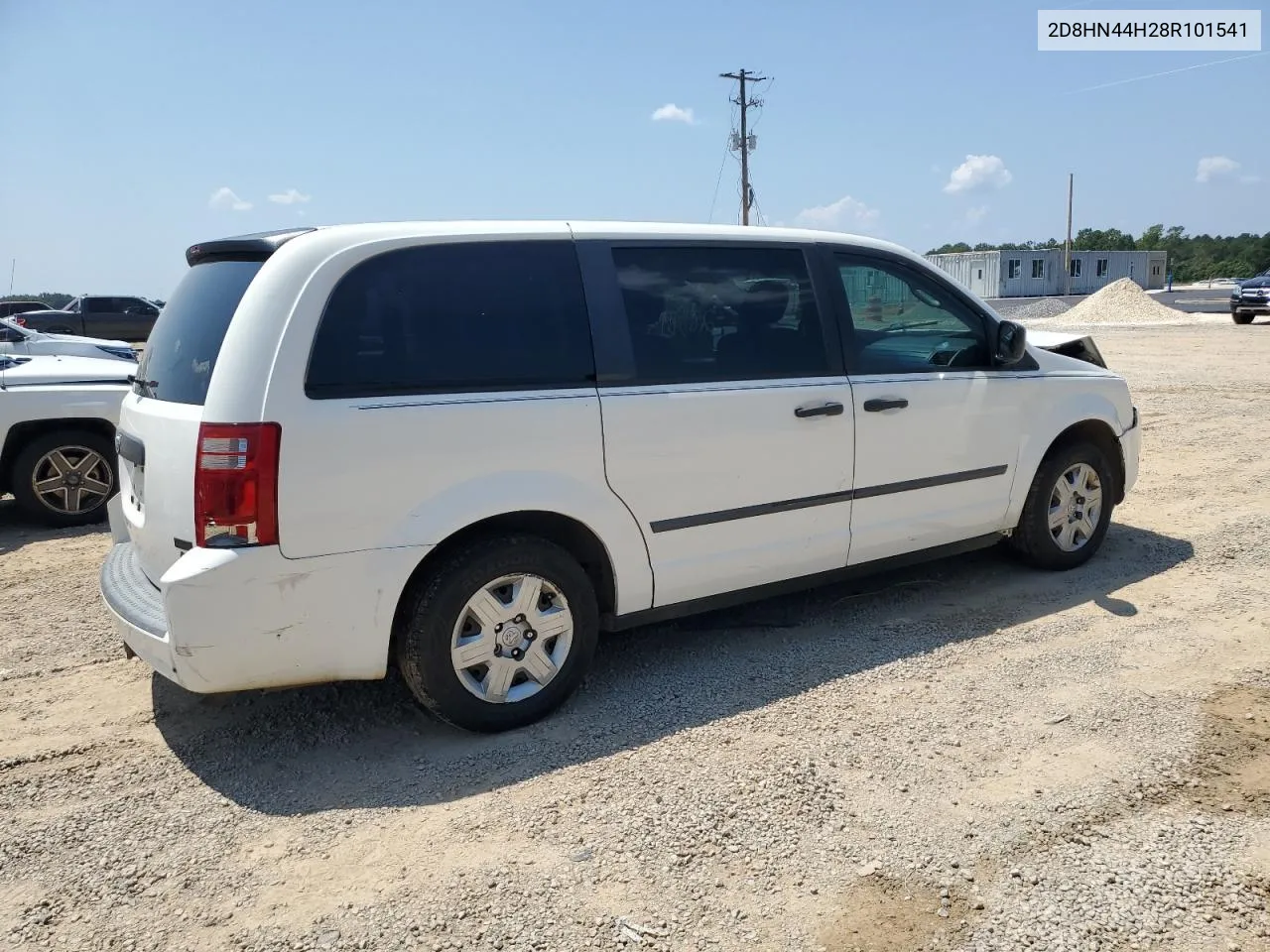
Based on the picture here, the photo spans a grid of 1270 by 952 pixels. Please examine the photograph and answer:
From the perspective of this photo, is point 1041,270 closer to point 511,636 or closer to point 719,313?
point 719,313

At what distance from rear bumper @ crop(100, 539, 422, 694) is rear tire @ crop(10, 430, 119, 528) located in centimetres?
432

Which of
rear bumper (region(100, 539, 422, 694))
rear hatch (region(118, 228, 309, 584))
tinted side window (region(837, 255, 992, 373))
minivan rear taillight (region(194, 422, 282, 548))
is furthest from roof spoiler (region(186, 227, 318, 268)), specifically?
tinted side window (region(837, 255, 992, 373))

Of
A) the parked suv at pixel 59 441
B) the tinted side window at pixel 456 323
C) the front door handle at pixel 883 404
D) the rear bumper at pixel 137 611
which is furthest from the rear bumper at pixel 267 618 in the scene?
the parked suv at pixel 59 441

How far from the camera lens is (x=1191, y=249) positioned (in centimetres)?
10994

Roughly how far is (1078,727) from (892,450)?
148 centimetres

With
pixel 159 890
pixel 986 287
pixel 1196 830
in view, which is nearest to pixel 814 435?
pixel 1196 830

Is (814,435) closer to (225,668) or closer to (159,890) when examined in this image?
(225,668)

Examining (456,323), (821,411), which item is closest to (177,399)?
(456,323)

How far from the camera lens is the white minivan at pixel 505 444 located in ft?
10.3

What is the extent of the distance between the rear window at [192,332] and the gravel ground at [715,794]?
1.35 m

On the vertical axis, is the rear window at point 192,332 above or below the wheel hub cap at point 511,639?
above

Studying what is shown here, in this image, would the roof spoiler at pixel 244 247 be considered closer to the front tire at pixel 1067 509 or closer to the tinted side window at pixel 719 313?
the tinted side window at pixel 719 313

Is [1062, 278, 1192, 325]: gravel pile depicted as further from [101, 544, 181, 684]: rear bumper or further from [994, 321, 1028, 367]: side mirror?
[101, 544, 181, 684]: rear bumper

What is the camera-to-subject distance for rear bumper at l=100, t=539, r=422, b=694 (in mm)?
3096
